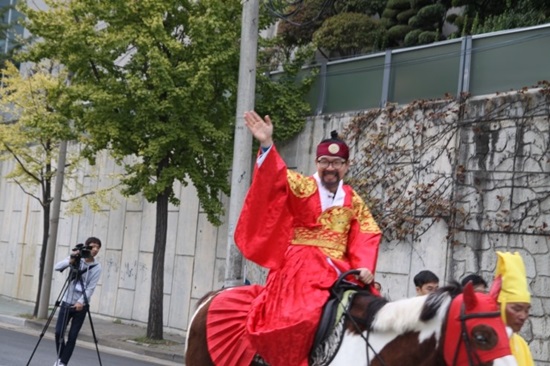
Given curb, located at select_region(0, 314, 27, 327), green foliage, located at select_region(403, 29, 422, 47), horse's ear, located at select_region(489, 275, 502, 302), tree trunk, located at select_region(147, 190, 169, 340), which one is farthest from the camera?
curb, located at select_region(0, 314, 27, 327)

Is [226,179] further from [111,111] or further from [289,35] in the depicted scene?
[289,35]

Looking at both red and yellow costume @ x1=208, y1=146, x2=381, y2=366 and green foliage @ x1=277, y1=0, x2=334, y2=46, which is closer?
red and yellow costume @ x1=208, y1=146, x2=381, y2=366

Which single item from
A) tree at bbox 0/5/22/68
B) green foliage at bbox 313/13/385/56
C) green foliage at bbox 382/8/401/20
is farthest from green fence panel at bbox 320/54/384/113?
tree at bbox 0/5/22/68

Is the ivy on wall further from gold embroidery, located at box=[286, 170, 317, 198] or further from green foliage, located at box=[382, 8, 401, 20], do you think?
gold embroidery, located at box=[286, 170, 317, 198]

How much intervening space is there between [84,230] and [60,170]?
4.87 m

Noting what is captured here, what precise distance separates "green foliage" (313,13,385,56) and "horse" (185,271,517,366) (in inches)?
639

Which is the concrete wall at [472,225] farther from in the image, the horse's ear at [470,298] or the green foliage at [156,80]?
the horse's ear at [470,298]

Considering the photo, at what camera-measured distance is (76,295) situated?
13.4 meters

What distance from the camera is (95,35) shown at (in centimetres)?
1873

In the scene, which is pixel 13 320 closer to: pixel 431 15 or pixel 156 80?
pixel 156 80

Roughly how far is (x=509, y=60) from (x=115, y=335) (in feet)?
33.5

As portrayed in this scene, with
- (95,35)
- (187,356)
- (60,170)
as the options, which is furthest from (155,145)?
(187,356)

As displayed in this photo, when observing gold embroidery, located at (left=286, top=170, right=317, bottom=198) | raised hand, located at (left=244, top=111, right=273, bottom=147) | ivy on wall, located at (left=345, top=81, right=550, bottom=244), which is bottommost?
gold embroidery, located at (left=286, top=170, right=317, bottom=198)

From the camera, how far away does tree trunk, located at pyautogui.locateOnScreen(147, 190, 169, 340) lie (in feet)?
64.7
